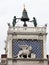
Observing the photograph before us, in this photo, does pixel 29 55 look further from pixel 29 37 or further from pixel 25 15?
pixel 25 15

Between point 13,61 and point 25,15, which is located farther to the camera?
point 25,15

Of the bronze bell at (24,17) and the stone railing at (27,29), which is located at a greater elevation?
the bronze bell at (24,17)

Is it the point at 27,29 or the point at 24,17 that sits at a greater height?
the point at 24,17

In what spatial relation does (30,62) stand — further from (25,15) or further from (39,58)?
(25,15)

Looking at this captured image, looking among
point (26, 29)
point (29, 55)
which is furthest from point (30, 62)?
point (26, 29)

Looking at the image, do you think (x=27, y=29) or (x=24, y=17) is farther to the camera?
(x=24, y=17)

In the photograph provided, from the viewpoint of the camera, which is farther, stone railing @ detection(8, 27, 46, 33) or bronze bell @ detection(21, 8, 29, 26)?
bronze bell @ detection(21, 8, 29, 26)

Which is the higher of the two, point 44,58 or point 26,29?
point 26,29

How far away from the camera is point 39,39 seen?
228 ft

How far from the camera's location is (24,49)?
68438 millimetres

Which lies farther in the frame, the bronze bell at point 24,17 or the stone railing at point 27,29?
the bronze bell at point 24,17

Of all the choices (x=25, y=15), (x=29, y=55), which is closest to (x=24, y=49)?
(x=29, y=55)

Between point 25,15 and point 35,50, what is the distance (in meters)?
6.74

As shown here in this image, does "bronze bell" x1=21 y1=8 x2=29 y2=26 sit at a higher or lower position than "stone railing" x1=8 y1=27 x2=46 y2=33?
higher
